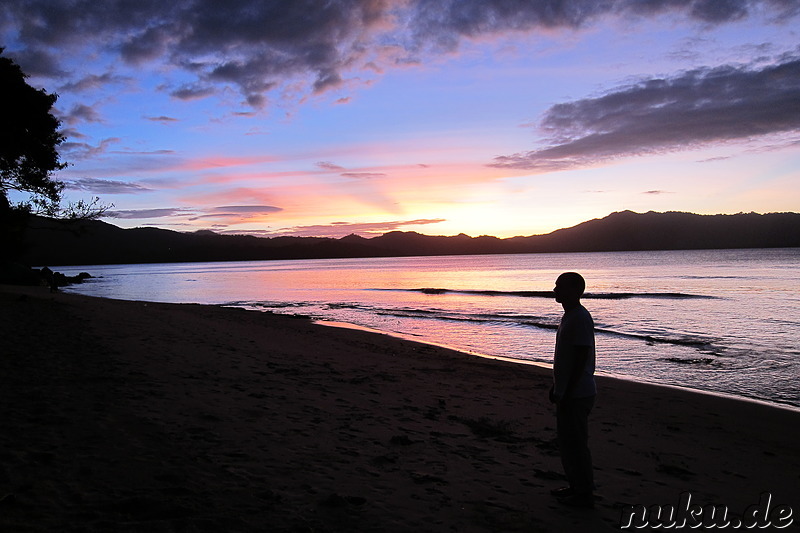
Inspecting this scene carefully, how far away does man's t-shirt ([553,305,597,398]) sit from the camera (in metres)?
4.44

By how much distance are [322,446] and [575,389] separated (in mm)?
2957

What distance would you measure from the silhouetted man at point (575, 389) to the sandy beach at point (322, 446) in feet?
0.93

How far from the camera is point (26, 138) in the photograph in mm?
16969

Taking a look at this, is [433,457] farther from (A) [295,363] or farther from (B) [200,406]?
(A) [295,363]

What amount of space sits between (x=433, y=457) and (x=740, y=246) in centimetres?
22960

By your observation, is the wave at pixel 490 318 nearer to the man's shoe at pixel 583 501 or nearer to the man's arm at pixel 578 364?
the man's shoe at pixel 583 501

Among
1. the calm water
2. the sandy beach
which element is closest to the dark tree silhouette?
the sandy beach

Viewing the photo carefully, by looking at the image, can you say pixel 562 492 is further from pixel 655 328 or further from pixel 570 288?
pixel 655 328

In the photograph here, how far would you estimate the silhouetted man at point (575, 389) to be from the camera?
4441mm

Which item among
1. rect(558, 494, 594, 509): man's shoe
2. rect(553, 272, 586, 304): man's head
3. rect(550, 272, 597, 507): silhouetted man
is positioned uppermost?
rect(553, 272, 586, 304): man's head

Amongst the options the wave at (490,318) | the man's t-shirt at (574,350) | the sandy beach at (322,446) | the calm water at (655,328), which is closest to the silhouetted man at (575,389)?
the man's t-shirt at (574,350)

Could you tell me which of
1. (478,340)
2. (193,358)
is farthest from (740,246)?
(193,358)

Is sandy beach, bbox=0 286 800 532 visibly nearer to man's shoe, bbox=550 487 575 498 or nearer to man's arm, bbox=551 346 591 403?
man's shoe, bbox=550 487 575 498

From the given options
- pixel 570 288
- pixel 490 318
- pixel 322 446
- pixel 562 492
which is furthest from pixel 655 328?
pixel 322 446
